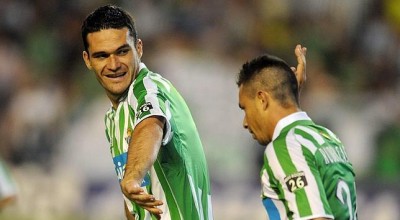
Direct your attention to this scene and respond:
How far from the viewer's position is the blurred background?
8883 mm

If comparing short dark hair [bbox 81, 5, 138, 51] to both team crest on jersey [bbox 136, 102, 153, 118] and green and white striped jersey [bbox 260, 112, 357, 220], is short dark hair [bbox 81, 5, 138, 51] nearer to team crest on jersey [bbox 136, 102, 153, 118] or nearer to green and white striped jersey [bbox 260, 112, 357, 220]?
team crest on jersey [bbox 136, 102, 153, 118]

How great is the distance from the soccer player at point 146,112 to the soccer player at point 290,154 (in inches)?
22.0

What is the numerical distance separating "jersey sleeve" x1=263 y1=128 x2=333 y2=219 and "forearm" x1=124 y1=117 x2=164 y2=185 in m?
0.52

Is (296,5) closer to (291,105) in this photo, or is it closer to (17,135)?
(17,135)

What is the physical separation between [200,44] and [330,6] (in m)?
1.47

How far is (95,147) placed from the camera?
8898mm

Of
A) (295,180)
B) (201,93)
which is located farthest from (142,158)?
(201,93)

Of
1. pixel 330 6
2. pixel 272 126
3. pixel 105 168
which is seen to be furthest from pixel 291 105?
pixel 330 6

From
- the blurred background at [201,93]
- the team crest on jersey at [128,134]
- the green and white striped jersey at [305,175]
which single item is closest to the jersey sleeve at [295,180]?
the green and white striped jersey at [305,175]

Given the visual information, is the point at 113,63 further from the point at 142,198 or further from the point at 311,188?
the point at 311,188

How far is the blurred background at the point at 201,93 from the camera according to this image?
29.1ft

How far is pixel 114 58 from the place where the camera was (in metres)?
4.38

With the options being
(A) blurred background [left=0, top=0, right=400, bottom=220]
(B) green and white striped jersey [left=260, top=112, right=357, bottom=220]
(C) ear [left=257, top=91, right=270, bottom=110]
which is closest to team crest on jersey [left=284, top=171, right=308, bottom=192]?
(B) green and white striped jersey [left=260, top=112, right=357, bottom=220]

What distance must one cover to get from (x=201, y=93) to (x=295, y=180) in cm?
549
